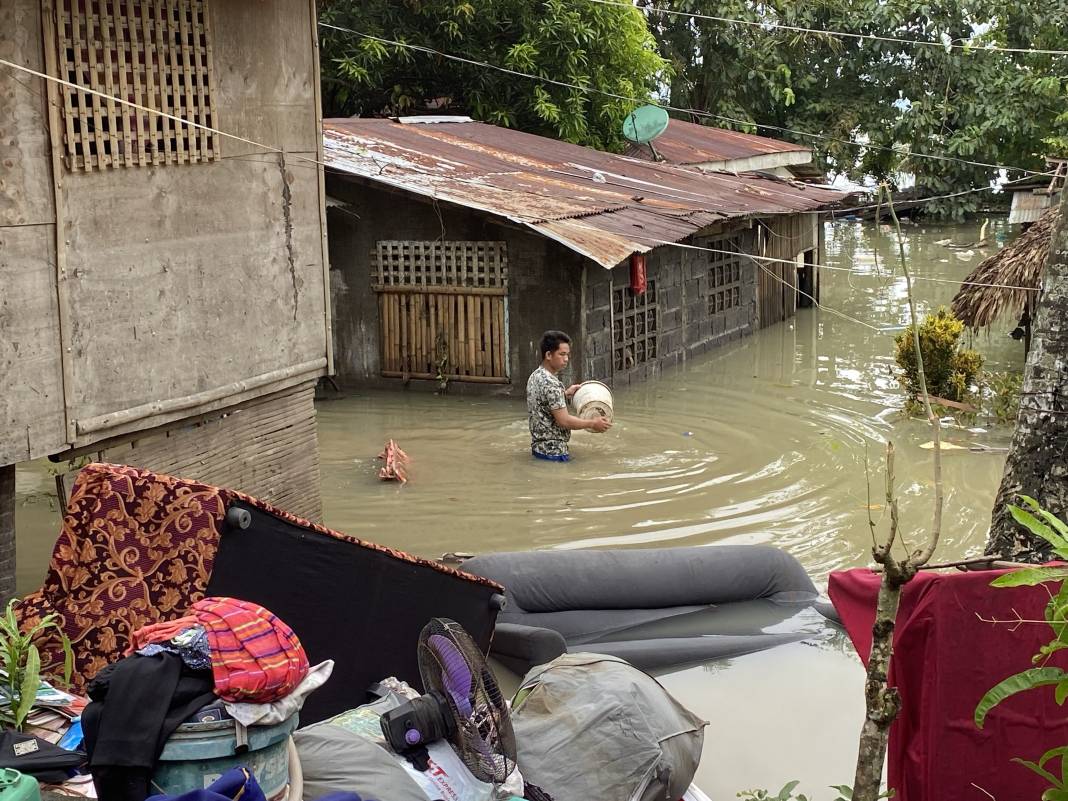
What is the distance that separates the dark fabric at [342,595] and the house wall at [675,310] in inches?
381

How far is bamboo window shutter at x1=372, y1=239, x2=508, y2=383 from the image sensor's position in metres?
14.6

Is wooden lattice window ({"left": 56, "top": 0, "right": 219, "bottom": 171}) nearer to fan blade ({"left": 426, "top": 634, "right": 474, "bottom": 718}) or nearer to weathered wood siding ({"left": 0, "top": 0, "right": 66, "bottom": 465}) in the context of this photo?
weathered wood siding ({"left": 0, "top": 0, "right": 66, "bottom": 465})

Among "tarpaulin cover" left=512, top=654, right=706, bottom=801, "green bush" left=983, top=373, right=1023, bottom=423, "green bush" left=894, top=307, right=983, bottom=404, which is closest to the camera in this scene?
"tarpaulin cover" left=512, top=654, right=706, bottom=801

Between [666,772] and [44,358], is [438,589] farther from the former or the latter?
[44,358]

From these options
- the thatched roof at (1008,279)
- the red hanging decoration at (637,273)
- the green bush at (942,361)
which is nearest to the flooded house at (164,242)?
the red hanging decoration at (637,273)

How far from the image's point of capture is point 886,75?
3180 centimetres

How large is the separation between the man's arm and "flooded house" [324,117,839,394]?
7.83ft

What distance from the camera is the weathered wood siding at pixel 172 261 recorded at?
656cm

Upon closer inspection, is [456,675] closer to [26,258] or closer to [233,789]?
[233,789]

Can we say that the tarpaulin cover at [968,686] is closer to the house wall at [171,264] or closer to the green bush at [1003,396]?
the house wall at [171,264]

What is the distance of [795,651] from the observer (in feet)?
21.4

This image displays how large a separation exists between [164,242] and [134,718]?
4797mm

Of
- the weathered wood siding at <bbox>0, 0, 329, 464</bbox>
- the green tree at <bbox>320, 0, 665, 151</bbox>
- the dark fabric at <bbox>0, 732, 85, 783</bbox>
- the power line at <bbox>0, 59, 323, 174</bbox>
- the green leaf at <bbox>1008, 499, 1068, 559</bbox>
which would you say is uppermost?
the green tree at <bbox>320, 0, 665, 151</bbox>

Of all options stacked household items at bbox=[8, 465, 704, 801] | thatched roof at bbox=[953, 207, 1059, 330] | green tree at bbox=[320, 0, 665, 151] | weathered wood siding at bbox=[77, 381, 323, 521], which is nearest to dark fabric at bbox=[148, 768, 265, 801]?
stacked household items at bbox=[8, 465, 704, 801]
